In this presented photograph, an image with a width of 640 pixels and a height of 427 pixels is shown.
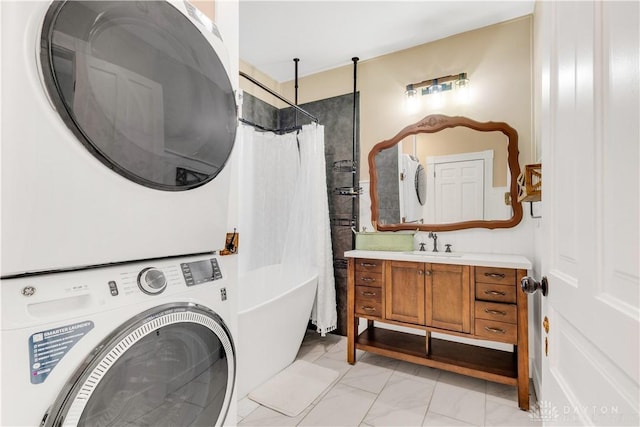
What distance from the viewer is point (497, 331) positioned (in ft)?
6.19

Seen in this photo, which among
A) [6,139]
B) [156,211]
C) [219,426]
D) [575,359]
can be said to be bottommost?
[219,426]

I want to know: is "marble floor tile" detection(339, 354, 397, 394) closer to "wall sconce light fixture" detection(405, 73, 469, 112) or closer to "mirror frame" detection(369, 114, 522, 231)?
"mirror frame" detection(369, 114, 522, 231)

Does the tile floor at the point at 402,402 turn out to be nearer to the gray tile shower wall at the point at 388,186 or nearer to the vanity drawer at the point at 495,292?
the vanity drawer at the point at 495,292

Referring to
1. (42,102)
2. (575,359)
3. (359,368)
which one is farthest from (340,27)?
(359,368)

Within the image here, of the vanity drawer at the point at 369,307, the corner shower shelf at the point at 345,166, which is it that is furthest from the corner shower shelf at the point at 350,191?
the vanity drawer at the point at 369,307

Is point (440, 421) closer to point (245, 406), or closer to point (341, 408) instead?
point (341, 408)

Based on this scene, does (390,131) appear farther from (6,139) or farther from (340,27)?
(6,139)

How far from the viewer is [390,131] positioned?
2.78 metres

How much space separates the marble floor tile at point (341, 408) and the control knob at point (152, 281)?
1.33 meters

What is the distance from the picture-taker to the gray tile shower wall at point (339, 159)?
9.61 feet

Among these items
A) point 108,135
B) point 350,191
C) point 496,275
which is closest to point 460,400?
point 496,275

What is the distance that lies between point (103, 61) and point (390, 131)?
243 cm

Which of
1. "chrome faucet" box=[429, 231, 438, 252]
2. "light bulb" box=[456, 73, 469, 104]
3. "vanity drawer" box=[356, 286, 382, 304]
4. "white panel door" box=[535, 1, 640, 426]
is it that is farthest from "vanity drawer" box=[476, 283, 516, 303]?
"light bulb" box=[456, 73, 469, 104]

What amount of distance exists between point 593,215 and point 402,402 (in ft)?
5.68
